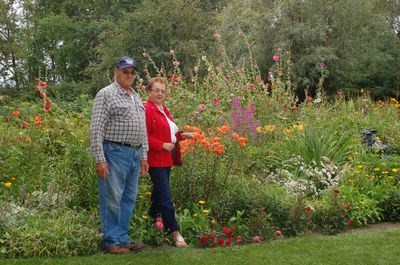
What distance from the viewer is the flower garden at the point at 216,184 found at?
16.6 ft

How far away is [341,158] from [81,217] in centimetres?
377

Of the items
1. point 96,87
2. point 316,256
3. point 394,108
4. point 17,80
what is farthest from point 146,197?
point 17,80

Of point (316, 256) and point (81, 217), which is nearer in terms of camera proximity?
point (316, 256)

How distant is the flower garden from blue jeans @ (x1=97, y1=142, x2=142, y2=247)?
0.82ft

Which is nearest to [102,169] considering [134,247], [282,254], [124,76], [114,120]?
[114,120]

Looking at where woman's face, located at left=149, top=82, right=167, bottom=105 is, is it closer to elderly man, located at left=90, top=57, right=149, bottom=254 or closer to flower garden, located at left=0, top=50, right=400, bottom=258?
elderly man, located at left=90, top=57, right=149, bottom=254

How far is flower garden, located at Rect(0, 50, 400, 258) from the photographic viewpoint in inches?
199

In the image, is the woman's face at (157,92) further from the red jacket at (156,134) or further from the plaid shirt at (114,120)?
the plaid shirt at (114,120)

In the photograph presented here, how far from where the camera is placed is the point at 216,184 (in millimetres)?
5898

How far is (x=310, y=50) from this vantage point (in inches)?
839

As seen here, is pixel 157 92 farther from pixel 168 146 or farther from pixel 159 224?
pixel 159 224

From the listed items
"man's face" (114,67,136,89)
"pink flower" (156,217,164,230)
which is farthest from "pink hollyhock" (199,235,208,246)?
"man's face" (114,67,136,89)

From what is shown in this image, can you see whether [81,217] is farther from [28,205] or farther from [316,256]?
[316,256]

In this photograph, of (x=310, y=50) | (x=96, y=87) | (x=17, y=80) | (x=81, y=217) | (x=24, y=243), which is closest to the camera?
(x=24, y=243)
